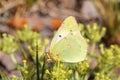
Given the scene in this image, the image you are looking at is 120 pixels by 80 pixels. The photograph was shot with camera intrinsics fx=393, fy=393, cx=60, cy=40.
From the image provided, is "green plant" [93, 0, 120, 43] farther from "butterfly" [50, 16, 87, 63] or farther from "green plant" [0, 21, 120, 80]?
"butterfly" [50, 16, 87, 63]

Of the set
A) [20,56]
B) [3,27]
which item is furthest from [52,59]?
[3,27]

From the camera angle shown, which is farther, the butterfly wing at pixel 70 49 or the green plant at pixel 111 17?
the green plant at pixel 111 17

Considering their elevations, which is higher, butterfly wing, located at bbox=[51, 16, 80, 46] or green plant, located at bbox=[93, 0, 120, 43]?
butterfly wing, located at bbox=[51, 16, 80, 46]

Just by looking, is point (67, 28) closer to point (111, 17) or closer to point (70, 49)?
point (70, 49)

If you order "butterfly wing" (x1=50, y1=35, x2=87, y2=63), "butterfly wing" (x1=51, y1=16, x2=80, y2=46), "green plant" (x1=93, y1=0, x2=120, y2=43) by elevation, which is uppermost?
"butterfly wing" (x1=51, y1=16, x2=80, y2=46)

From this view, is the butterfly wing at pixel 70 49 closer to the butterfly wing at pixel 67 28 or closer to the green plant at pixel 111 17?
the butterfly wing at pixel 67 28

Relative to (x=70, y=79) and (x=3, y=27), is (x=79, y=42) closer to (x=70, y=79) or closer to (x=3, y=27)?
(x=70, y=79)

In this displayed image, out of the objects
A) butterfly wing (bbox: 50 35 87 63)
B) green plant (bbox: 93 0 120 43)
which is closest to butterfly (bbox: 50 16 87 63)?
butterfly wing (bbox: 50 35 87 63)

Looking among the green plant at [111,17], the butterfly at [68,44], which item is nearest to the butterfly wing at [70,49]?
the butterfly at [68,44]

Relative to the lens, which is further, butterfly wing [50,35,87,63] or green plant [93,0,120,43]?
green plant [93,0,120,43]

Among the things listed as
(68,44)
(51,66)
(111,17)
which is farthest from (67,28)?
(111,17)

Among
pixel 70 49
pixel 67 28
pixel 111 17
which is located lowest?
pixel 111 17
